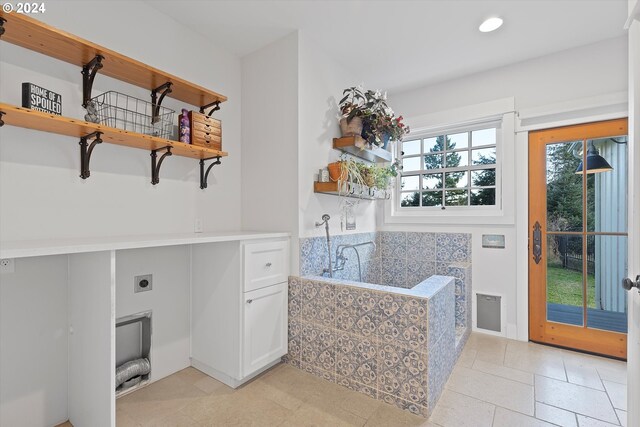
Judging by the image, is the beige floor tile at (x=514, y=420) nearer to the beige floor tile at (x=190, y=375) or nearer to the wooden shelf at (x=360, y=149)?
the beige floor tile at (x=190, y=375)

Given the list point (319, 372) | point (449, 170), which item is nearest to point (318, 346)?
point (319, 372)

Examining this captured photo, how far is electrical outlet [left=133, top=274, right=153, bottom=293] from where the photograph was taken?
191 centimetres

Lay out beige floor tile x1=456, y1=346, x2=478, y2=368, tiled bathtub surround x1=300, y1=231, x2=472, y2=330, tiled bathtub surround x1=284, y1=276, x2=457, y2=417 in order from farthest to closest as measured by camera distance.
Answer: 1. tiled bathtub surround x1=300, y1=231, x2=472, y2=330
2. beige floor tile x1=456, y1=346, x2=478, y2=368
3. tiled bathtub surround x1=284, y1=276, x2=457, y2=417

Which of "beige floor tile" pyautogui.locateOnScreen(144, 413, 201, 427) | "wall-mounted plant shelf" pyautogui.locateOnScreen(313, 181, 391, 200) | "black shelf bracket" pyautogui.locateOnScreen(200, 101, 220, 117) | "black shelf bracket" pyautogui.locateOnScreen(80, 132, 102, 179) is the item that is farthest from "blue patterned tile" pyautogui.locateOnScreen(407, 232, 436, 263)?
"black shelf bracket" pyautogui.locateOnScreen(80, 132, 102, 179)

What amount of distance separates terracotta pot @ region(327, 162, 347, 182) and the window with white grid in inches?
50.6

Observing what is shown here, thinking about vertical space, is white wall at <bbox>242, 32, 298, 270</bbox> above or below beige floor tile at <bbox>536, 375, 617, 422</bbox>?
above

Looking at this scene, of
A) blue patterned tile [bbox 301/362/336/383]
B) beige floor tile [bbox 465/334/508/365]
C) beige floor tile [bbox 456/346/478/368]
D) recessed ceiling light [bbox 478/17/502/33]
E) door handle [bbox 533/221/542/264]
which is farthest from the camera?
door handle [bbox 533/221/542/264]

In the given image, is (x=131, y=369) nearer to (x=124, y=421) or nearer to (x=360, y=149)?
(x=124, y=421)

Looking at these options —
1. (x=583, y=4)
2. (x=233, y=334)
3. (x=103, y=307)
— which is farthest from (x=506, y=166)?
(x=103, y=307)

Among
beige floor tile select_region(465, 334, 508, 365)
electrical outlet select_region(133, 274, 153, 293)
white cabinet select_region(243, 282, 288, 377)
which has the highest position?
electrical outlet select_region(133, 274, 153, 293)

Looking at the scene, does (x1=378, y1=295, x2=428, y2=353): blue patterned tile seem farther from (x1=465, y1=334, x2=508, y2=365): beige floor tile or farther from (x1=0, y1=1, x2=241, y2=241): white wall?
(x1=0, y1=1, x2=241, y2=241): white wall

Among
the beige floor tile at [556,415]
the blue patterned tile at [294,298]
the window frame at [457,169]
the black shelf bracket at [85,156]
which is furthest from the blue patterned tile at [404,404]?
the black shelf bracket at [85,156]

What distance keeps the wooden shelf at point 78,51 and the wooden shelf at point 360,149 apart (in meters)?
1.14

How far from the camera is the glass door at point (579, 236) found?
2.41 m
